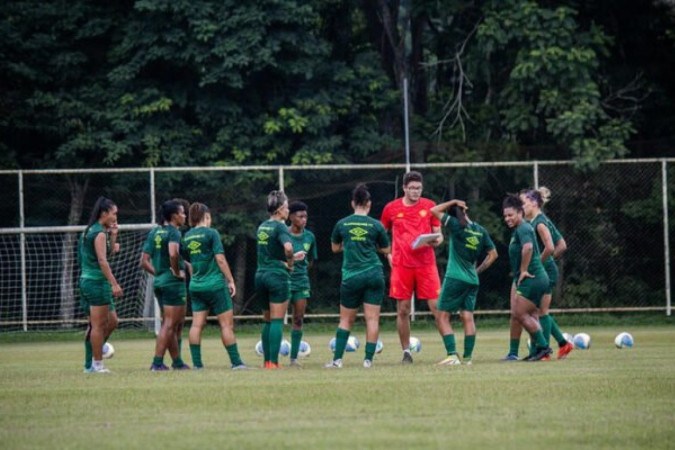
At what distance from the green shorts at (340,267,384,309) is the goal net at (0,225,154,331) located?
10017 millimetres

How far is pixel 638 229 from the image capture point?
83.7 ft

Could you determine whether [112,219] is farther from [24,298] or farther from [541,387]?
[24,298]

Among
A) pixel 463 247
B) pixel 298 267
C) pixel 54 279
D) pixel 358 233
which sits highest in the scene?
pixel 358 233

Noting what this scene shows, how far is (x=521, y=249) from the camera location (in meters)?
14.9

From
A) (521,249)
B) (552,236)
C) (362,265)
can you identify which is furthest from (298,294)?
(552,236)

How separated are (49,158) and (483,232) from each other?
14.3m

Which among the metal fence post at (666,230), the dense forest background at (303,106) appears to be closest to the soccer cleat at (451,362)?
the dense forest background at (303,106)

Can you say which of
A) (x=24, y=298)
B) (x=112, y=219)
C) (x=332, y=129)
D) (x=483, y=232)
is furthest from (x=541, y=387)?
(x=332, y=129)

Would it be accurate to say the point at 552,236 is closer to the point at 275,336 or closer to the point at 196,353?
the point at 275,336

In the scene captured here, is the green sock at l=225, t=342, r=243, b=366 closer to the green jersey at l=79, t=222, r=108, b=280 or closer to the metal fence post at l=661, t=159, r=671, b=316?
the green jersey at l=79, t=222, r=108, b=280

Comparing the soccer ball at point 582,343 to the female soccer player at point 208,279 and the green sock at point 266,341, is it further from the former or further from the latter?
the female soccer player at point 208,279

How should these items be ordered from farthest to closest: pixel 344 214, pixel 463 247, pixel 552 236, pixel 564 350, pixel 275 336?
pixel 344 214 → pixel 552 236 → pixel 564 350 → pixel 463 247 → pixel 275 336

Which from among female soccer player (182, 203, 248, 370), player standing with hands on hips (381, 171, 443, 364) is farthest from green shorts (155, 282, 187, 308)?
player standing with hands on hips (381, 171, 443, 364)

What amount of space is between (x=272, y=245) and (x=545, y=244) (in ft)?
10.8
